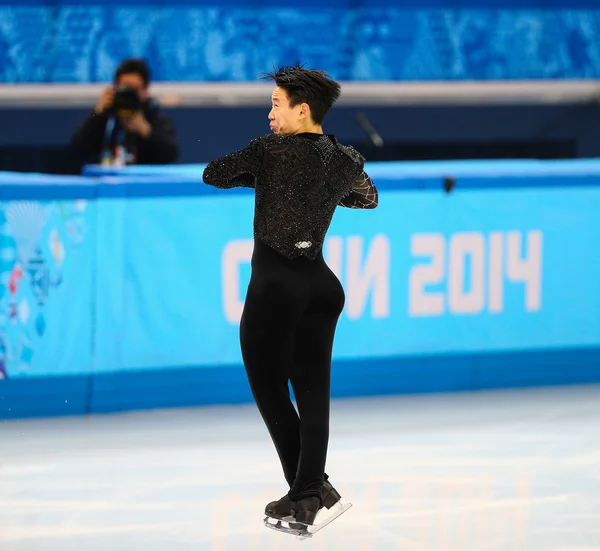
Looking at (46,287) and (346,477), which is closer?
Answer: (346,477)

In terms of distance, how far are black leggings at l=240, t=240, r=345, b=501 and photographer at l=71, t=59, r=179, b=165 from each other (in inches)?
130

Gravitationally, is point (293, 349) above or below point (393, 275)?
Answer: below

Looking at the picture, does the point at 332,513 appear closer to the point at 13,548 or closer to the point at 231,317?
the point at 13,548

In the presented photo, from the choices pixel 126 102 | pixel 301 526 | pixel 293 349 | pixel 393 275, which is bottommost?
pixel 301 526

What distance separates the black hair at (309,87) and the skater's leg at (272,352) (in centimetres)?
51

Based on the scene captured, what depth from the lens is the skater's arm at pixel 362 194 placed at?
3.45 meters

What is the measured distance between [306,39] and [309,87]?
5.91m

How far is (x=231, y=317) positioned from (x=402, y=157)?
12.6ft

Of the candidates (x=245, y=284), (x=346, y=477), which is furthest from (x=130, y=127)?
(x=346, y=477)

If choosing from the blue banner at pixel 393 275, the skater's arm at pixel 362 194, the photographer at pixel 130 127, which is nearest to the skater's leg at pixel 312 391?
the skater's arm at pixel 362 194

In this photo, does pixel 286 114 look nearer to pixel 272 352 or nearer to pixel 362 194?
pixel 362 194

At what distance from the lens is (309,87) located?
324 centimetres

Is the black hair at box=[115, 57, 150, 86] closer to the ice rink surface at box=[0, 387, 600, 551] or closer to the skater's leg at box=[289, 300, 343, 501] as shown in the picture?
the ice rink surface at box=[0, 387, 600, 551]

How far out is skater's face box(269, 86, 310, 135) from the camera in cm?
326
